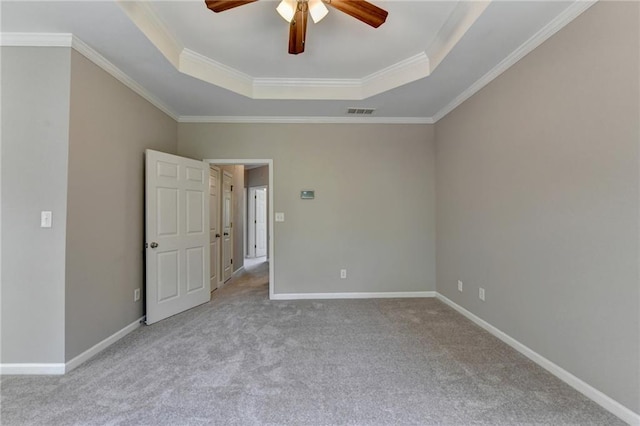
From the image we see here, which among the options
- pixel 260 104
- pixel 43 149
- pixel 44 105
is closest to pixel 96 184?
pixel 43 149

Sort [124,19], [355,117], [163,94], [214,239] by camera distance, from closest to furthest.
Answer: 1. [124,19]
2. [163,94]
3. [355,117]
4. [214,239]

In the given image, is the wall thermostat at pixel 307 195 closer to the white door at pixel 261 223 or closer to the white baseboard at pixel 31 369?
the white baseboard at pixel 31 369

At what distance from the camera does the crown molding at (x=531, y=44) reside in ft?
5.99

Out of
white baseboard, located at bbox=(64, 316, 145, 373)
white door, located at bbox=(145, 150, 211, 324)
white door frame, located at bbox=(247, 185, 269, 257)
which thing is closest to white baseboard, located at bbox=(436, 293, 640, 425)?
white door, located at bbox=(145, 150, 211, 324)

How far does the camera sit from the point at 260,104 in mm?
3432

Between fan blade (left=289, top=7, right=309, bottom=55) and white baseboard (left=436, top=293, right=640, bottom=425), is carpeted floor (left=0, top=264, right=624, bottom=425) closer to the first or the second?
white baseboard (left=436, top=293, right=640, bottom=425)

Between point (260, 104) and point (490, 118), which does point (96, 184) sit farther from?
point (490, 118)

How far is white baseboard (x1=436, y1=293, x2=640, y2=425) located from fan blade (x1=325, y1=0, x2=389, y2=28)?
280 cm

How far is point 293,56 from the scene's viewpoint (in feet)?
9.16

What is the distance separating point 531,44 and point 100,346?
4423 mm

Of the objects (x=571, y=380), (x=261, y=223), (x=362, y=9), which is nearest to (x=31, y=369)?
(x=362, y=9)

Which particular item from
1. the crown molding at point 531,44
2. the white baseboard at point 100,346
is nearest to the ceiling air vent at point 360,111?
the crown molding at point 531,44

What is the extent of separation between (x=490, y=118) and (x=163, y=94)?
3558 mm

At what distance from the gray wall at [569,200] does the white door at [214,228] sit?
12.0 ft
